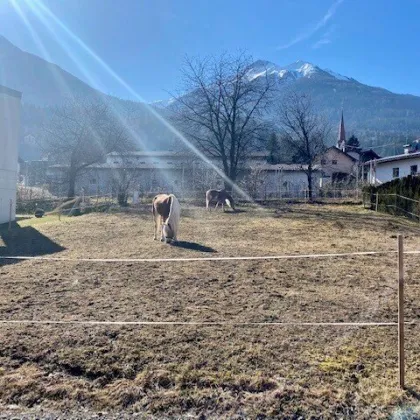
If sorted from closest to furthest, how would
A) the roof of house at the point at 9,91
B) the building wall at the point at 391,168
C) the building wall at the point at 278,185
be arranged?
the roof of house at the point at 9,91 → the building wall at the point at 278,185 → the building wall at the point at 391,168

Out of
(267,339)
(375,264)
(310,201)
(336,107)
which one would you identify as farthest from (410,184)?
(336,107)

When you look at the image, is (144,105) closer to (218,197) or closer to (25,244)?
(218,197)

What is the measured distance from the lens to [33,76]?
5162 inches

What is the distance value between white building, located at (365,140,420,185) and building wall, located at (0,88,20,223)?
27449 mm

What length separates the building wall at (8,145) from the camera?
16.0 metres

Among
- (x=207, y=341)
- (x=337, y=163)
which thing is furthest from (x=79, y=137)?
(x=337, y=163)

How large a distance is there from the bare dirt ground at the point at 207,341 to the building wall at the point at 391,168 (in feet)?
92.1

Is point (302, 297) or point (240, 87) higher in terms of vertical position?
point (240, 87)

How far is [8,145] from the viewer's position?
53.4 feet

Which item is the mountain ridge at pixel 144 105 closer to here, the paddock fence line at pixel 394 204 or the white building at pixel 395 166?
the white building at pixel 395 166

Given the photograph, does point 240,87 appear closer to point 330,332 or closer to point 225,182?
point 225,182

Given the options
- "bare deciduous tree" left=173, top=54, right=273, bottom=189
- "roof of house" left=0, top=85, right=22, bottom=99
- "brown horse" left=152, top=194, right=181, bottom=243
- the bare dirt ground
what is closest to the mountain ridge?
"bare deciduous tree" left=173, top=54, right=273, bottom=189

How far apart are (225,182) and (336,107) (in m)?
181

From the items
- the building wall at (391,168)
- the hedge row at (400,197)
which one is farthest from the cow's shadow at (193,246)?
→ the building wall at (391,168)
